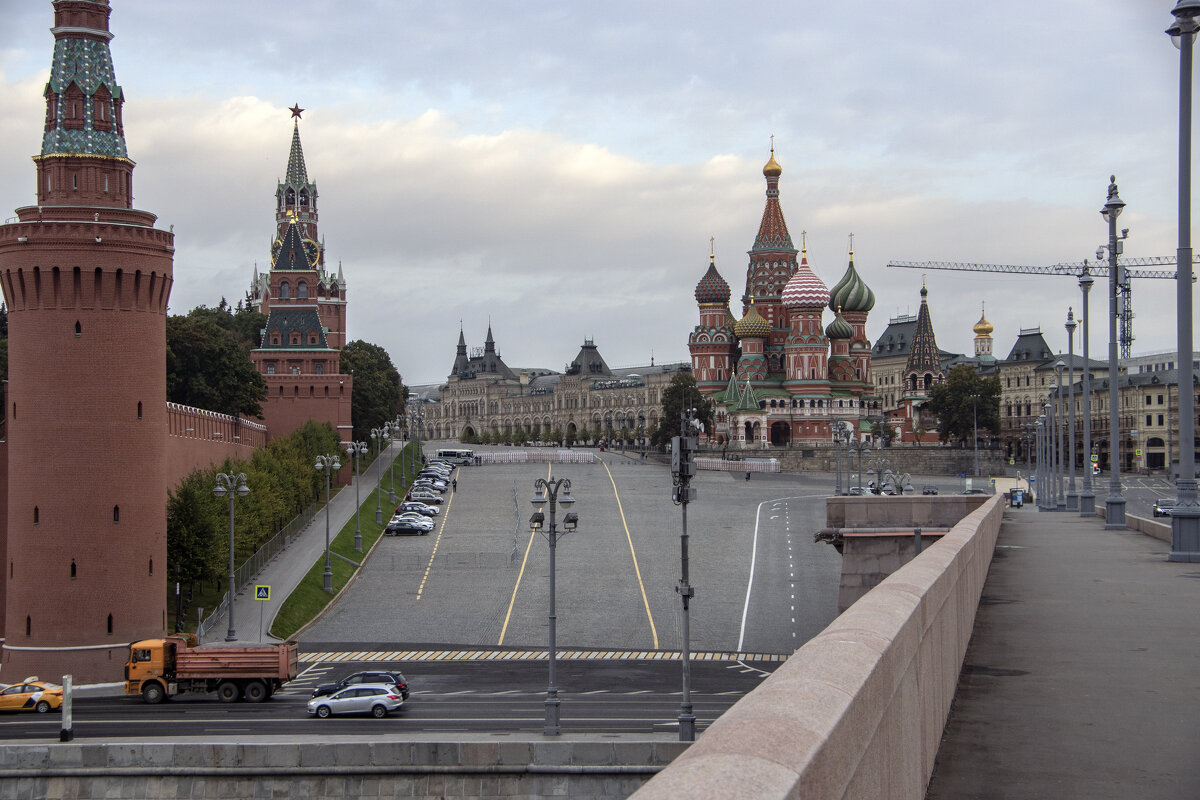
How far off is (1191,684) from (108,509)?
4004 centimetres

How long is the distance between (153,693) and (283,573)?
69.2 feet

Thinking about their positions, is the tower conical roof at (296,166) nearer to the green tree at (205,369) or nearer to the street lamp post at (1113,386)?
the green tree at (205,369)

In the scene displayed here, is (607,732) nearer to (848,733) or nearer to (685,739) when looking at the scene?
(685,739)

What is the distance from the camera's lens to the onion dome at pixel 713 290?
16525 cm

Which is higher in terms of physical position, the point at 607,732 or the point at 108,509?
the point at 108,509

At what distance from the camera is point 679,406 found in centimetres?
14588

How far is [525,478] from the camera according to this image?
105438mm

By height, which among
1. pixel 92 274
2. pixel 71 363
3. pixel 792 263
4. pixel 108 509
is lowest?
pixel 108 509

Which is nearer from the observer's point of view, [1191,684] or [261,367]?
[1191,684]

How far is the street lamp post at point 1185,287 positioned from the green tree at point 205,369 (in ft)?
219

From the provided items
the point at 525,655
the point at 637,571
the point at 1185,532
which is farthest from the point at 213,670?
the point at 637,571

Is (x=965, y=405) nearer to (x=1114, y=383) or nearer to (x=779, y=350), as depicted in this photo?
(x=779, y=350)

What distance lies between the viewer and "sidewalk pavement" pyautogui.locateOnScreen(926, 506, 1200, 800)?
9094 mm


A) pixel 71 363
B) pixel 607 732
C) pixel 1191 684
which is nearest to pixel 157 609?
pixel 71 363
